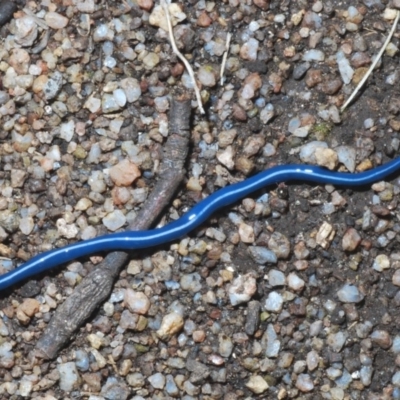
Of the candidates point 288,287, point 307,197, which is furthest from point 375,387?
point 307,197

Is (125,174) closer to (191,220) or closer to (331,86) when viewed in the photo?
(191,220)

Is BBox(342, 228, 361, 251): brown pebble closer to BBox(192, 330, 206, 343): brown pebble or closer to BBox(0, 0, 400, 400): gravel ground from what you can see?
BBox(0, 0, 400, 400): gravel ground

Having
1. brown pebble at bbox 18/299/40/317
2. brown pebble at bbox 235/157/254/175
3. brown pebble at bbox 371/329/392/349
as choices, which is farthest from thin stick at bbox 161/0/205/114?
brown pebble at bbox 371/329/392/349

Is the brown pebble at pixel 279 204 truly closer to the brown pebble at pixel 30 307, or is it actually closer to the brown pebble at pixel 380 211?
the brown pebble at pixel 380 211

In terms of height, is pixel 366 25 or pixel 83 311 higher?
pixel 366 25

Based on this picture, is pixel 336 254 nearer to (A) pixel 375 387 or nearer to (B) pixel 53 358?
(A) pixel 375 387

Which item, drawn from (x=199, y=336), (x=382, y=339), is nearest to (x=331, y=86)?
(x=382, y=339)
